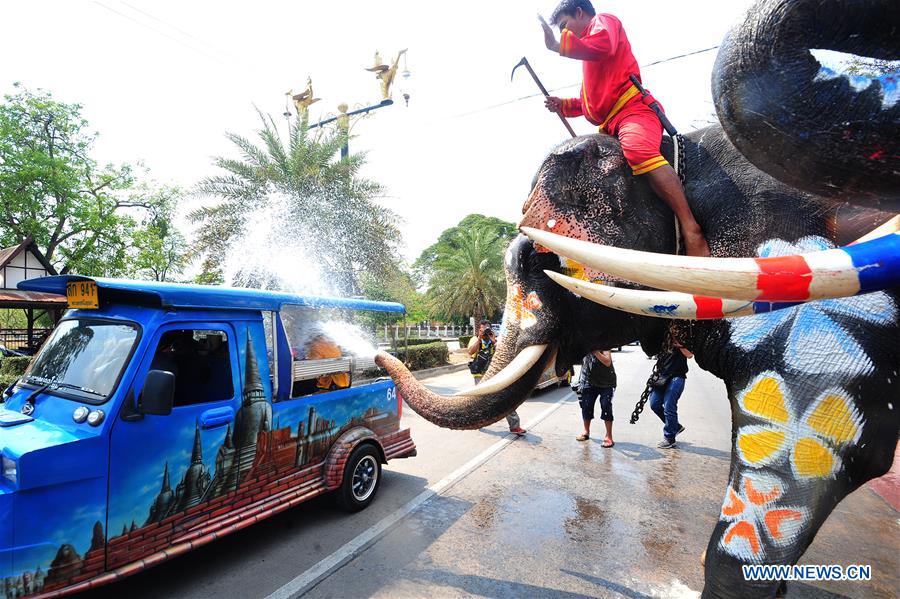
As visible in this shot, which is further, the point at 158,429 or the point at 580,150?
the point at 158,429

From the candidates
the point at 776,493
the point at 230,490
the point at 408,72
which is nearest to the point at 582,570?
the point at 776,493

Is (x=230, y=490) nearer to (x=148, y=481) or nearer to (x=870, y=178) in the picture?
(x=148, y=481)

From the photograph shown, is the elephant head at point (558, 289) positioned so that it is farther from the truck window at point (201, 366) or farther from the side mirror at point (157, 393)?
the truck window at point (201, 366)

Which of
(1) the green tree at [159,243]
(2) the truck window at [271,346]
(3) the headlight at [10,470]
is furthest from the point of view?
(1) the green tree at [159,243]

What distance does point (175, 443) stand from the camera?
307cm

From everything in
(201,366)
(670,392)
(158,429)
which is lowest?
(670,392)

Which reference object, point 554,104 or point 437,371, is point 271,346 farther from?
point 437,371

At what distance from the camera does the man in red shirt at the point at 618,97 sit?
205 cm

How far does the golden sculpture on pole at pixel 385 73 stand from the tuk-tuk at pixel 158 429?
8.87 meters

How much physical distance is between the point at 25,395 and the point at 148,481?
52.4 inches

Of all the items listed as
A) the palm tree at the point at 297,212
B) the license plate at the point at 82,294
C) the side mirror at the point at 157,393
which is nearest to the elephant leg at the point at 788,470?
the side mirror at the point at 157,393

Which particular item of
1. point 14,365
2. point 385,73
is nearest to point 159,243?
point 14,365

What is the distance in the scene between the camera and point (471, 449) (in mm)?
6770

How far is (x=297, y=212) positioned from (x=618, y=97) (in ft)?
34.2
